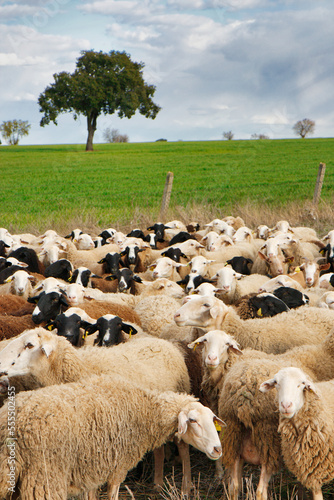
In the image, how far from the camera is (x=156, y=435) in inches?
146

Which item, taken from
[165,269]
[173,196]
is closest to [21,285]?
[165,269]

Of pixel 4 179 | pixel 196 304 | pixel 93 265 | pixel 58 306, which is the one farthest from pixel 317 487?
pixel 4 179

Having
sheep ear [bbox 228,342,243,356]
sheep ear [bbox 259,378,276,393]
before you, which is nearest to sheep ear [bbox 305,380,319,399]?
sheep ear [bbox 259,378,276,393]

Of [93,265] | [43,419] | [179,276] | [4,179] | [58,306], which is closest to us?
[43,419]

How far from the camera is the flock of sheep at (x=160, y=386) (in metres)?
3.28

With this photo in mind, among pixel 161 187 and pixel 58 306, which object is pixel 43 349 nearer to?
pixel 58 306

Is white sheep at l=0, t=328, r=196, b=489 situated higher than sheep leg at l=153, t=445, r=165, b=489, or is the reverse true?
white sheep at l=0, t=328, r=196, b=489

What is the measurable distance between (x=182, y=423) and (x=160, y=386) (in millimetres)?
874

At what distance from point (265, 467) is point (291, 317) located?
2141mm

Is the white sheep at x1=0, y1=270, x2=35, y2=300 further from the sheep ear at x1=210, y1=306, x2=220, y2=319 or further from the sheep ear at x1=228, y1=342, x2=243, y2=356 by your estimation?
the sheep ear at x1=228, y1=342, x2=243, y2=356

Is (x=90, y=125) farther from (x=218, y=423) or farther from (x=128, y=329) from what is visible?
(x=218, y=423)

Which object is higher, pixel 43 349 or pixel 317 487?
pixel 43 349

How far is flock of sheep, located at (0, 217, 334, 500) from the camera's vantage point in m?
3.28

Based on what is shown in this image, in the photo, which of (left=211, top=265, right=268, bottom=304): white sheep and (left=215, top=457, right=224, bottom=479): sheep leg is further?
(left=211, top=265, right=268, bottom=304): white sheep
